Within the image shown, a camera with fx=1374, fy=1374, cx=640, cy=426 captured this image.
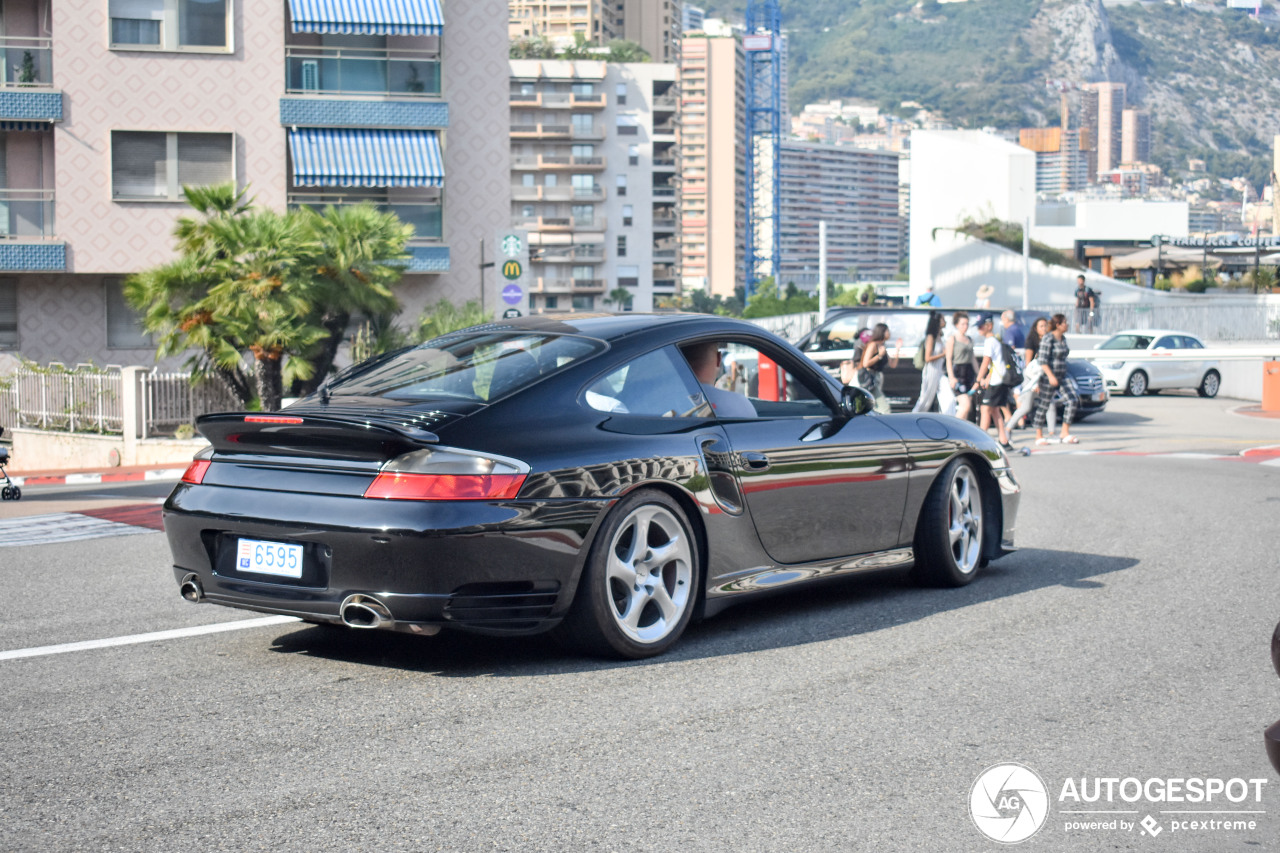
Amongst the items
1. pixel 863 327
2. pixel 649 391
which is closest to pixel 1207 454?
pixel 863 327

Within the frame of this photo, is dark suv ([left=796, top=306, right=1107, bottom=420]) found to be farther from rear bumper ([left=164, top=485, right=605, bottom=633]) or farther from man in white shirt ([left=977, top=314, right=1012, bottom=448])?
rear bumper ([left=164, top=485, right=605, bottom=633])

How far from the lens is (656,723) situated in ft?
15.2

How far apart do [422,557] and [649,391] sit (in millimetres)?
1377

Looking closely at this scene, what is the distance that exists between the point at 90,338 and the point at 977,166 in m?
46.5

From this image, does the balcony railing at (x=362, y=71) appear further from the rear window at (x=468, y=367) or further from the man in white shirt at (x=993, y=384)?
the rear window at (x=468, y=367)

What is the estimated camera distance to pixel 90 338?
99.6 ft

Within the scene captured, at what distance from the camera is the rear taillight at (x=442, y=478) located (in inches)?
195

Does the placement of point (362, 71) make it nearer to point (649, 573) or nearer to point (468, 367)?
point (468, 367)

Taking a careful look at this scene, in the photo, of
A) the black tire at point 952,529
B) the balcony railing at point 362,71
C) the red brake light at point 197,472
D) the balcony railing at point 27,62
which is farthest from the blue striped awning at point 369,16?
the red brake light at point 197,472

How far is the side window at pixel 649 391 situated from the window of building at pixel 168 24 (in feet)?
88.7

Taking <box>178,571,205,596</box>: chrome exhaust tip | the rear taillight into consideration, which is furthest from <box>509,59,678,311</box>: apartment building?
the rear taillight

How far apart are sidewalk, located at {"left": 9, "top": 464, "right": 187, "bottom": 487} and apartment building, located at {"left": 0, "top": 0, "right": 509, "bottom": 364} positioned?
495 inches

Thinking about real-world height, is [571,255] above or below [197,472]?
above

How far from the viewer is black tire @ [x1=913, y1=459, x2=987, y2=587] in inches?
280
